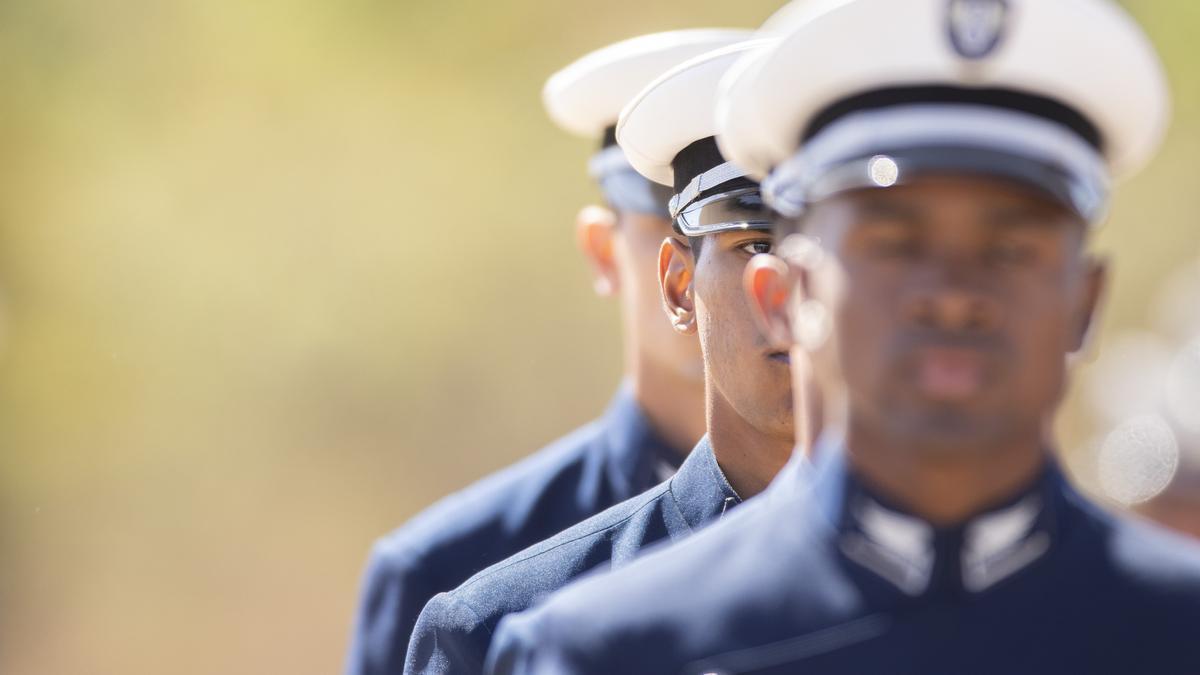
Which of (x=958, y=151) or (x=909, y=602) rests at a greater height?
(x=958, y=151)

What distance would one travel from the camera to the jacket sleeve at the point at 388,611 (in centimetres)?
411

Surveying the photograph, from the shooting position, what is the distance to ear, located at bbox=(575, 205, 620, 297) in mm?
4762

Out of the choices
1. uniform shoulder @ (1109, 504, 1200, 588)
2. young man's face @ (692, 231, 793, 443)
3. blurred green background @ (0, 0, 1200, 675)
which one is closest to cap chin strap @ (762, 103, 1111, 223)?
uniform shoulder @ (1109, 504, 1200, 588)

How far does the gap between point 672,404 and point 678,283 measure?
36.8 inches

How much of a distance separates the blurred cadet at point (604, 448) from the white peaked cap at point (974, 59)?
1.94 meters

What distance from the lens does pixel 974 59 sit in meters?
2.20

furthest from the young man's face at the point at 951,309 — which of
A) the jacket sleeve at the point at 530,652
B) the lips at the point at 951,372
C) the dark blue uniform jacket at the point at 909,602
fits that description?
the jacket sleeve at the point at 530,652

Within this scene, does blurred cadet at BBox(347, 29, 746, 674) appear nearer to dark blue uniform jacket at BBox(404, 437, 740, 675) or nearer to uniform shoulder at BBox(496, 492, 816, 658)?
dark blue uniform jacket at BBox(404, 437, 740, 675)

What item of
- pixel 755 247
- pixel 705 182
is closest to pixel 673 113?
pixel 705 182

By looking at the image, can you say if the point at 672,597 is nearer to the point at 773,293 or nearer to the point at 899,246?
the point at 773,293

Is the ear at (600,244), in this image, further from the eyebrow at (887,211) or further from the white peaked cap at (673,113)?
the eyebrow at (887,211)

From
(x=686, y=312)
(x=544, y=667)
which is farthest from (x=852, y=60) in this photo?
(x=686, y=312)

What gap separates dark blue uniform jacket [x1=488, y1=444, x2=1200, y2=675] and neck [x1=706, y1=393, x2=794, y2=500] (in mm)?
909

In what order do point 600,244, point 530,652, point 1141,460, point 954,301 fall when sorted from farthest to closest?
1. point 1141,460
2. point 600,244
3. point 530,652
4. point 954,301
